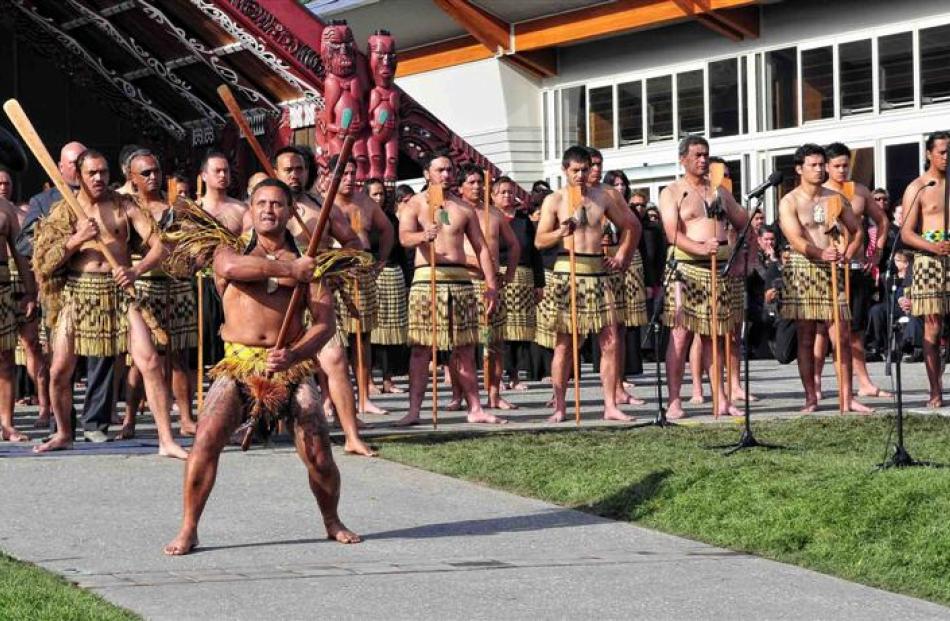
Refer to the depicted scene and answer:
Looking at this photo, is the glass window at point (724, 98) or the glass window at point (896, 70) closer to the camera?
the glass window at point (896, 70)

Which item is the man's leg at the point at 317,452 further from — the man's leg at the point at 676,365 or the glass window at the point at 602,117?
the glass window at the point at 602,117

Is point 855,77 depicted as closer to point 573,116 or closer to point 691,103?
point 691,103

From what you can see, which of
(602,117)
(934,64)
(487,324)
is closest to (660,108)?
(602,117)

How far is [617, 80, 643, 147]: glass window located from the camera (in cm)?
3284

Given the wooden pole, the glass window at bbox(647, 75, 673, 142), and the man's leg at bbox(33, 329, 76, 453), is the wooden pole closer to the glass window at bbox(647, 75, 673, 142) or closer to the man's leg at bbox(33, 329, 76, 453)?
the man's leg at bbox(33, 329, 76, 453)

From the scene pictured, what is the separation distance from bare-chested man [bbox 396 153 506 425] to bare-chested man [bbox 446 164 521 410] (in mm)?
391

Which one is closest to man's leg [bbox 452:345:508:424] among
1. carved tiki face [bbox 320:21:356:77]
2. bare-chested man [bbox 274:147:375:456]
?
bare-chested man [bbox 274:147:375:456]

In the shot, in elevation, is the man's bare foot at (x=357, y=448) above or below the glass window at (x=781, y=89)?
below

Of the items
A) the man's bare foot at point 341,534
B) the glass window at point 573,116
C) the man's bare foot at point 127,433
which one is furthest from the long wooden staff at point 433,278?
the glass window at point 573,116

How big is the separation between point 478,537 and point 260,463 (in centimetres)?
304

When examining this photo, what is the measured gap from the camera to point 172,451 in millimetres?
12727

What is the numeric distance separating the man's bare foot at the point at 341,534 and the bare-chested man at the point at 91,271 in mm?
3560

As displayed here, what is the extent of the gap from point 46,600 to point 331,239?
5.76m

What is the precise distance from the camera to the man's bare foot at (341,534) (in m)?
9.52
